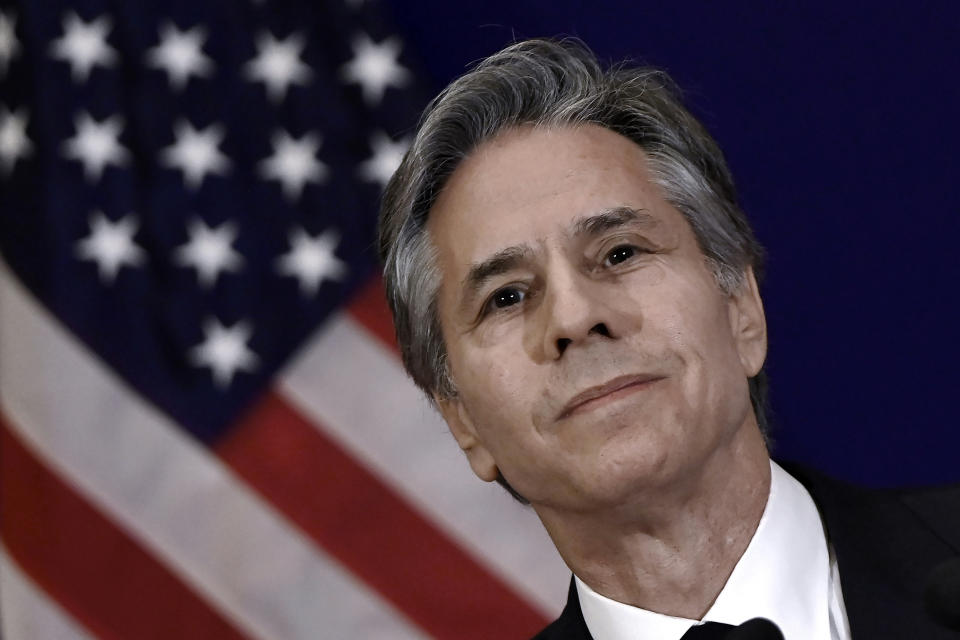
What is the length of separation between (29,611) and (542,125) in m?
1.43

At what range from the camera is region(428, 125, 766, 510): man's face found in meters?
1.38

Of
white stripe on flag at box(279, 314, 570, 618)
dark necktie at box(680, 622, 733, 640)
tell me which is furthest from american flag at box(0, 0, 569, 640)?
dark necktie at box(680, 622, 733, 640)

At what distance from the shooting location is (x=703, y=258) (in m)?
1.56

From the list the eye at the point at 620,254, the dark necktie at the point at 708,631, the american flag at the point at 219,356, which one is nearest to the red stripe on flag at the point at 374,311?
the american flag at the point at 219,356

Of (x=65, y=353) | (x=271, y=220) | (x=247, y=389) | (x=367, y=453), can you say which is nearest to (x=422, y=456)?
(x=367, y=453)

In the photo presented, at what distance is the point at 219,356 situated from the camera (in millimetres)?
2445

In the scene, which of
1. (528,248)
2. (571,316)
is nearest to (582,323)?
(571,316)

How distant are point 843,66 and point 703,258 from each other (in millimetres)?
902

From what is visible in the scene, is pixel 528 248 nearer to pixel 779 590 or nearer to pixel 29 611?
pixel 779 590

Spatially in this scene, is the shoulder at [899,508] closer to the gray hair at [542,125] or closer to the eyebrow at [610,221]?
the gray hair at [542,125]

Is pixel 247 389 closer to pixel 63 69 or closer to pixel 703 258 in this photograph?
pixel 63 69

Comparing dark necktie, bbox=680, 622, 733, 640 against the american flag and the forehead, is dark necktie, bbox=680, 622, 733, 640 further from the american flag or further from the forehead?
the american flag

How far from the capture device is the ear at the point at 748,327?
156 cm

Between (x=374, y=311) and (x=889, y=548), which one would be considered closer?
(x=889, y=548)
